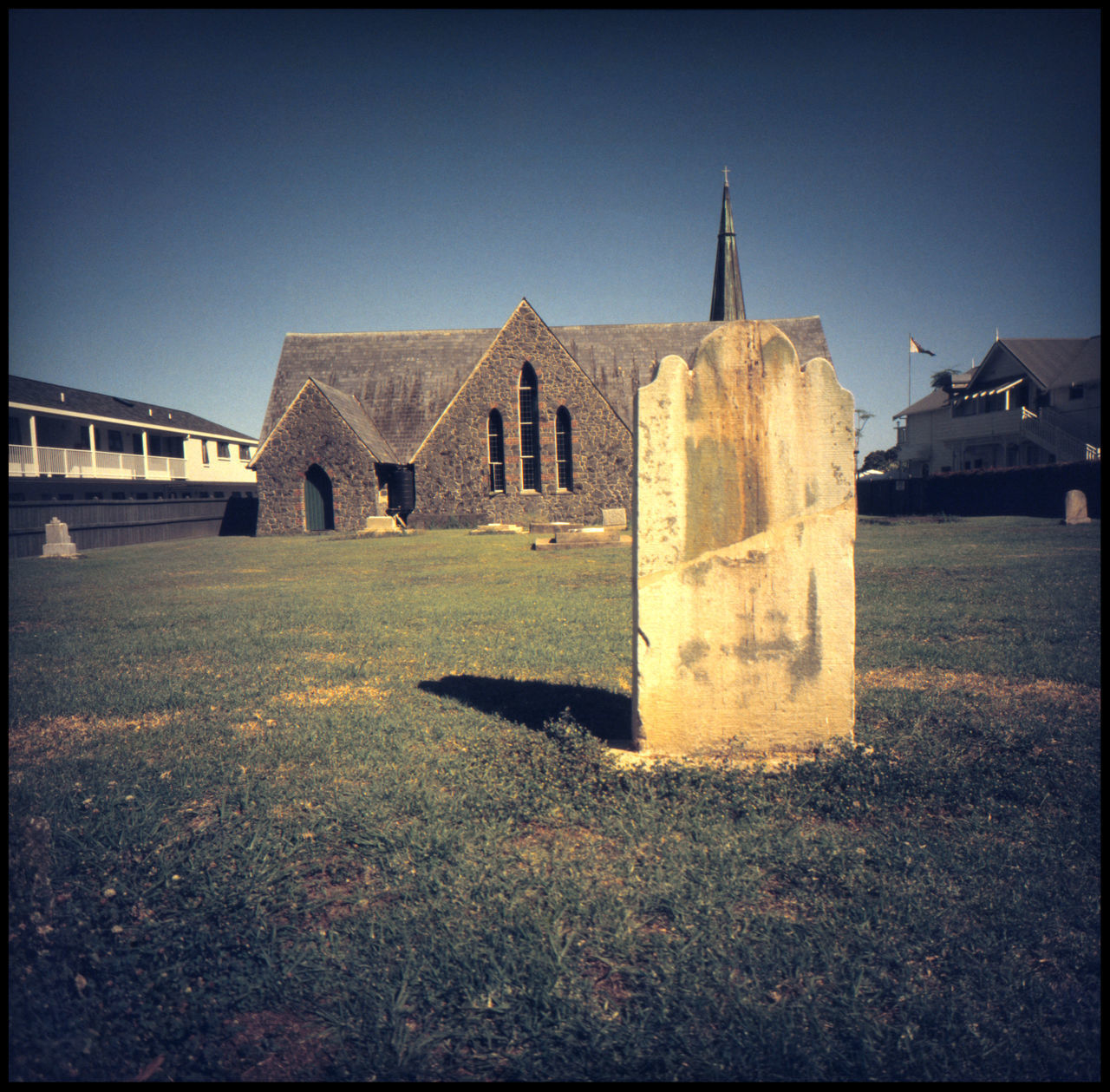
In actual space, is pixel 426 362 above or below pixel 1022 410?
above

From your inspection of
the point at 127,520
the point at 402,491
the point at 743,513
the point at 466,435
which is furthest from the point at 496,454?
the point at 743,513

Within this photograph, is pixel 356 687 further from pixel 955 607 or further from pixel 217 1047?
pixel 955 607

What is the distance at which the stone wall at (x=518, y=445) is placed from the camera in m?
29.4

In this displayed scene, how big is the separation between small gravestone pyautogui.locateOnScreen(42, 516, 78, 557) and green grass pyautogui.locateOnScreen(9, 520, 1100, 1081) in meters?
16.7

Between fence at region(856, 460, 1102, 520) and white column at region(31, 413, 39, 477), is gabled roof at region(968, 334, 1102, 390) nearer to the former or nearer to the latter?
fence at region(856, 460, 1102, 520)

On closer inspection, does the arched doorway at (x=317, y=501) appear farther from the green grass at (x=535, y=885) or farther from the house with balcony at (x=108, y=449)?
the green grass at (x=535, y=885)

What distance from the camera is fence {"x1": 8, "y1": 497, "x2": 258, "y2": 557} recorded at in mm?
19859

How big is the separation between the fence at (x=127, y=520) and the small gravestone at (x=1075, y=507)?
2770 cm

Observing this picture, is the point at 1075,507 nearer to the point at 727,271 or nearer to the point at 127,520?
the point at 727,271

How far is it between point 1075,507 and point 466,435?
2233 cm

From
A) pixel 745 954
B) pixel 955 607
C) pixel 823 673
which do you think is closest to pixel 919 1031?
pixel 745 954

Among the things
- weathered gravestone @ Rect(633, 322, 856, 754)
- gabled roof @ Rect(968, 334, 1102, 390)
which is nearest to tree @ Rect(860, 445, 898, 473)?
gabled roof @ Rect(968, 334, 1102, 390)

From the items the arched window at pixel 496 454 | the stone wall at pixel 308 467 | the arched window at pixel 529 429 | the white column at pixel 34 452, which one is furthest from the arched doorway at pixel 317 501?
the white column at pixel 34 452

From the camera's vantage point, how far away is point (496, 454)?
99.8ft
